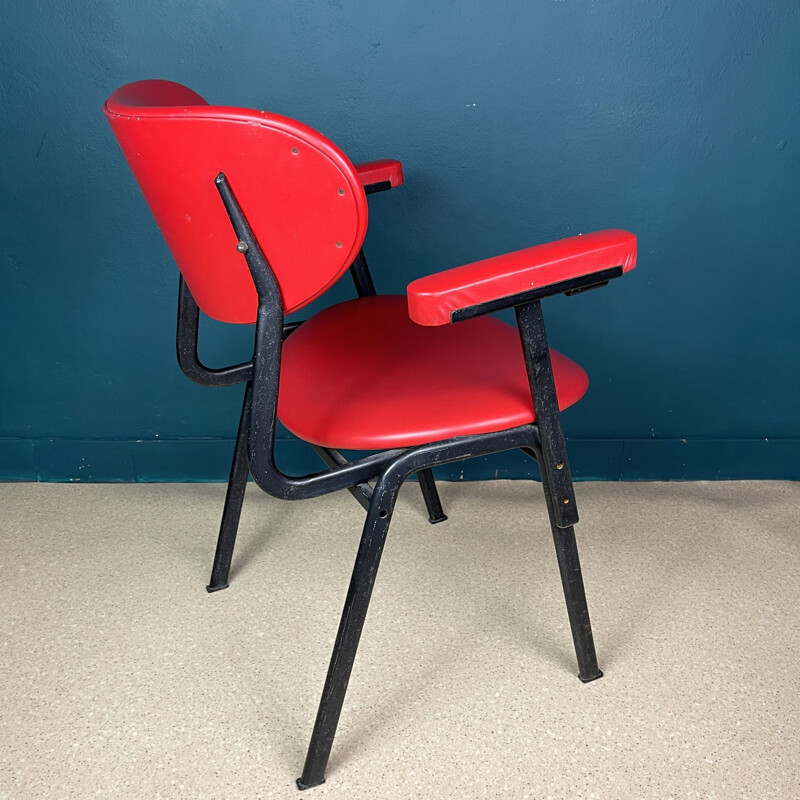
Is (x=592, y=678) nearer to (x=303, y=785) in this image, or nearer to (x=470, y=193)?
(x=303, y=785)

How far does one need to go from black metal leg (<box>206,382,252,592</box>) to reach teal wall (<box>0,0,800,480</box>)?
0.41 meters

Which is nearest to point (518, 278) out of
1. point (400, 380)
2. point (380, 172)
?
point (400, 380)

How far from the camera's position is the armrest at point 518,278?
0.93 meters

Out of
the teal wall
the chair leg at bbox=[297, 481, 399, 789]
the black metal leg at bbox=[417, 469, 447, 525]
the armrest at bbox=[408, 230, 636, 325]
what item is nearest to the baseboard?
the teal wall

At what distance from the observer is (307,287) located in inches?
37.7

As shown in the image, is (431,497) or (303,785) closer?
(303,785)

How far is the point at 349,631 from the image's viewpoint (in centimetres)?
113

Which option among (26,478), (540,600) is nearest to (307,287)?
(540,600)

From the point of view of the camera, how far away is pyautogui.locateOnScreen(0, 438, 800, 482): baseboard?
1.96 meters

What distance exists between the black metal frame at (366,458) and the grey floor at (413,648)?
0.13 m

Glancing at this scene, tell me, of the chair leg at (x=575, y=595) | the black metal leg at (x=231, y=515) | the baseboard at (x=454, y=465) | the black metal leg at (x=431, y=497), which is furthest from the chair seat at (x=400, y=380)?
the baseboard at (x=454, y=465)

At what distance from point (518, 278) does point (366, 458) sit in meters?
0.31

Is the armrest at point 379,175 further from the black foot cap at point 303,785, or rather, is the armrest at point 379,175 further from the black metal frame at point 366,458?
the black foot cap at point 303,785

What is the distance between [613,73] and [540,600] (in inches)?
40.1
